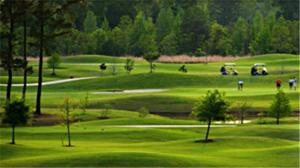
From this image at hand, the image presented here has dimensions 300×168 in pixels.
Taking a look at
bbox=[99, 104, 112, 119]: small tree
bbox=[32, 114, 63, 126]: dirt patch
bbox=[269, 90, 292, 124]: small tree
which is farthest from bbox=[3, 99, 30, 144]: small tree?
bbox=[269, 90, 292, 124]: small tree

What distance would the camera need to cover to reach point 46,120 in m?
63.3

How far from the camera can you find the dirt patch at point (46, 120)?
61781mm

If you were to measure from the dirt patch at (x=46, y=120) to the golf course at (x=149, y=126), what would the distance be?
8 cm

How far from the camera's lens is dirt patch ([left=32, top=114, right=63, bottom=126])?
6178 cm

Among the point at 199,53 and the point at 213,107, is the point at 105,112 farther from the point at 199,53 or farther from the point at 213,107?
the point at 199,53

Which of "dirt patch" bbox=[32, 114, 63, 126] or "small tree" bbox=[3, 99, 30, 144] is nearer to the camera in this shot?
"small tree" bbox=[3, 99, 30, 144]

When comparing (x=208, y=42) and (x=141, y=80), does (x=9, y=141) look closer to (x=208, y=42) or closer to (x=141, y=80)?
(x=141, y=80)

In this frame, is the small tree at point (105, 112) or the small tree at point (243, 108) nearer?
the small tree at point (105, 112)

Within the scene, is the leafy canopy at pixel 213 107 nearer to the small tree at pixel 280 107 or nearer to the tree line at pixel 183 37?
the small tree at pixel 280 107

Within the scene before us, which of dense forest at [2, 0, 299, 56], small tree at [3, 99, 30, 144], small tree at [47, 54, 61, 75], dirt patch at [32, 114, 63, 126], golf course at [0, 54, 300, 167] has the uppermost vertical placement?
dense forest at [2, 0, 299, 56]

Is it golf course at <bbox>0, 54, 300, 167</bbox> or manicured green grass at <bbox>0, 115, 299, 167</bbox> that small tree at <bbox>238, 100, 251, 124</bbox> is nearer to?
golf course at <bbox>0, 54, 300, 167</bbox>

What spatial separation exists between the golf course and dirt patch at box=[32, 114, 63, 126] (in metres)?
0.08

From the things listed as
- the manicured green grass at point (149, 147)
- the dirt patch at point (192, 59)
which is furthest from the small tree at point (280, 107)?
the dirt patch at point (192, 59)

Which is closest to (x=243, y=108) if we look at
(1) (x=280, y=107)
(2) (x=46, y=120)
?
(1) (x=280, y=107)
